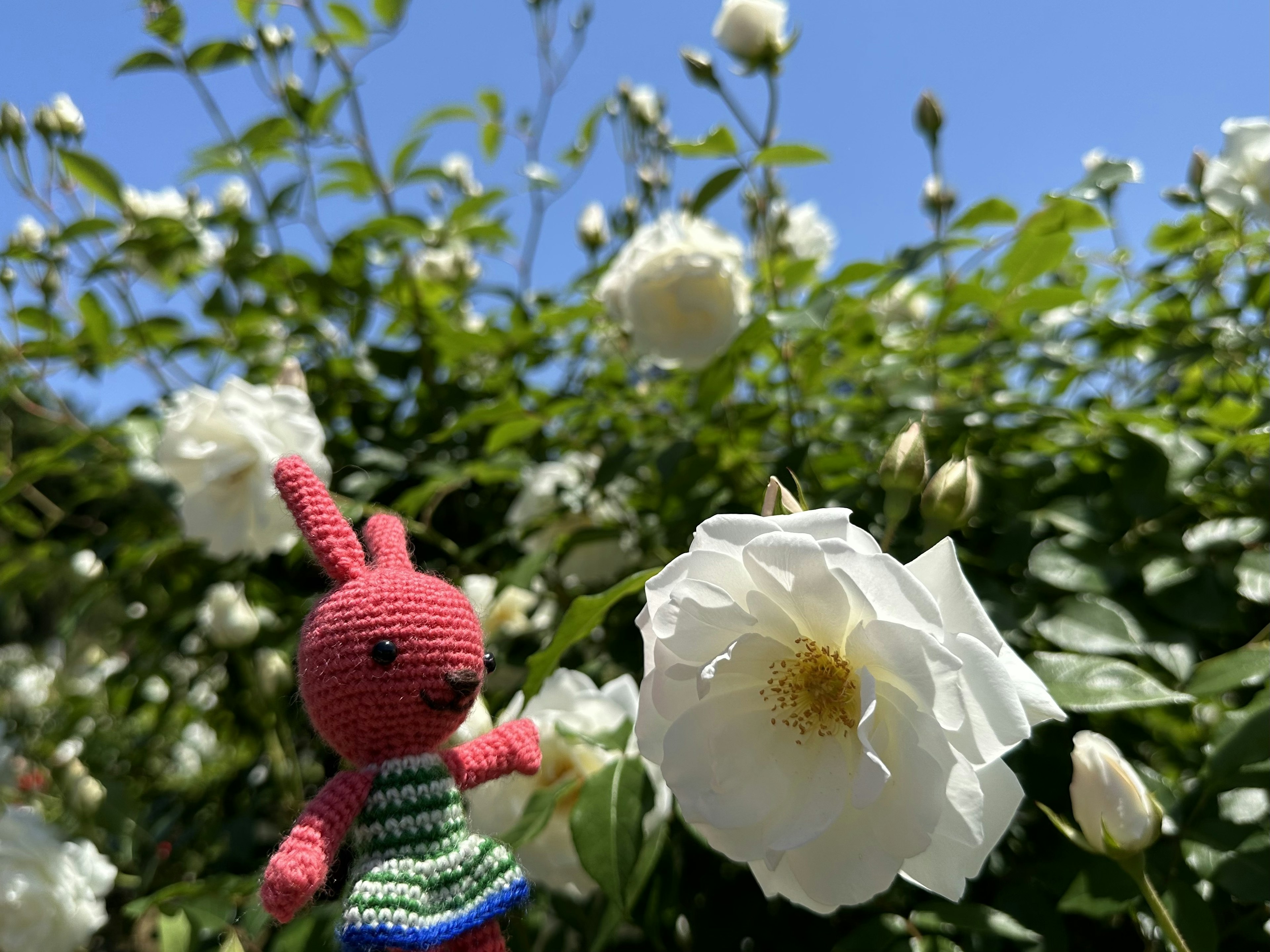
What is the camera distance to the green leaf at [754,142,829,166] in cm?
99

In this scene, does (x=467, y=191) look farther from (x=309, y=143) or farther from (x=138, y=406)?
(x=138, y=406)

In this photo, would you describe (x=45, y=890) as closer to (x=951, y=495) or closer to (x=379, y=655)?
(x=379, y=655)

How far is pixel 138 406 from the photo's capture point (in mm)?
1521

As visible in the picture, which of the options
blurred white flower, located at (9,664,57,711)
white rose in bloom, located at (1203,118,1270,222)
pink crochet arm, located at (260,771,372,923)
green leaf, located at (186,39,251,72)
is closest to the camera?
pink crochet arm, located at (260,771,372,923)

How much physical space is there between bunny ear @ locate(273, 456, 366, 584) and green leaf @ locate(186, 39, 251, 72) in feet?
3.58

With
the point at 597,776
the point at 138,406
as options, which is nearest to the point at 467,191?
the point at 138,406

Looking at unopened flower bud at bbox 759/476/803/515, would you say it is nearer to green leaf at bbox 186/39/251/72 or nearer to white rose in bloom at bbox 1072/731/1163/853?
white rose in bloom at bbox 1072/731/1163/853

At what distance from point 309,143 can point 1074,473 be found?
1297mm

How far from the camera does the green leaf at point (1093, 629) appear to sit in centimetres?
73

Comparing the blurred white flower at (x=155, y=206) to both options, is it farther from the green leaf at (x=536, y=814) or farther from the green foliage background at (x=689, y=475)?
the green leaf at (x=536, y=814)

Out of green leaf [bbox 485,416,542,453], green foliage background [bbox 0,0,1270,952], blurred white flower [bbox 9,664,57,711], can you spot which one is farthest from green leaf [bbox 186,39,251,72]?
blurred white flower [bbox 9,664,57,711]

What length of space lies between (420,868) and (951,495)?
433mm

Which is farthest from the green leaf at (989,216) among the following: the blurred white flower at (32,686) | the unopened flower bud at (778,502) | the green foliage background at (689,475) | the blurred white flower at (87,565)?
the blurred white flower at (32,686)

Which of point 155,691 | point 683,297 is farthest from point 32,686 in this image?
point 683,297
